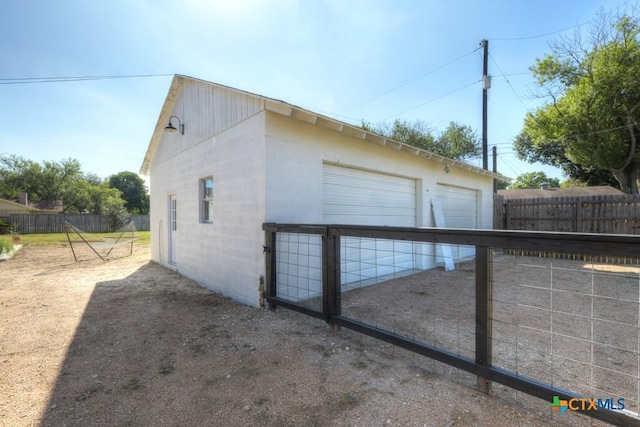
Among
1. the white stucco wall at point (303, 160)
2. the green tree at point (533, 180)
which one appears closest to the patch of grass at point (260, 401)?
the white stucco wall at point (303, 160)

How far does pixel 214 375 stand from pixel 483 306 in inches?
89.7

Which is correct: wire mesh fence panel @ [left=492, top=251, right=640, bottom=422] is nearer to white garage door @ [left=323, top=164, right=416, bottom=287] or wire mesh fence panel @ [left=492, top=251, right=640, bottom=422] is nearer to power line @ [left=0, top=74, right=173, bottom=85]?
white garage door @ [left=323, top=164, right=416, bottom=287]

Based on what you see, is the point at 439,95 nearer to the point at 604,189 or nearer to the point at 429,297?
the point at 429,297

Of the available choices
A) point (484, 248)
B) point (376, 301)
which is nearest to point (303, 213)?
point (376, 301)

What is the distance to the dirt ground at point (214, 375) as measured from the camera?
1.90 meters

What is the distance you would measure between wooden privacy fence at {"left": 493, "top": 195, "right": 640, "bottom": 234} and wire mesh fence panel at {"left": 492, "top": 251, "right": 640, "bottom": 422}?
3797mm

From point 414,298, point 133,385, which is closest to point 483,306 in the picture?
point 414,298

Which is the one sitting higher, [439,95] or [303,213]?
[439,95]

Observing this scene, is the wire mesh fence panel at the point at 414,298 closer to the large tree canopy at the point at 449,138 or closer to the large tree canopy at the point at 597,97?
the large tree canopy at the point at 597,97

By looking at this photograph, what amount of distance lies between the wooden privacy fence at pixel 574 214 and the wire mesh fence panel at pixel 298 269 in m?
8.95

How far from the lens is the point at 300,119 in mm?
4309

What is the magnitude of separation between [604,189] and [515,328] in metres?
25.3

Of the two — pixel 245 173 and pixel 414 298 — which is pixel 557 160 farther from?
pixel 245 173

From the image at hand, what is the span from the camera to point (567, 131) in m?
11.9
